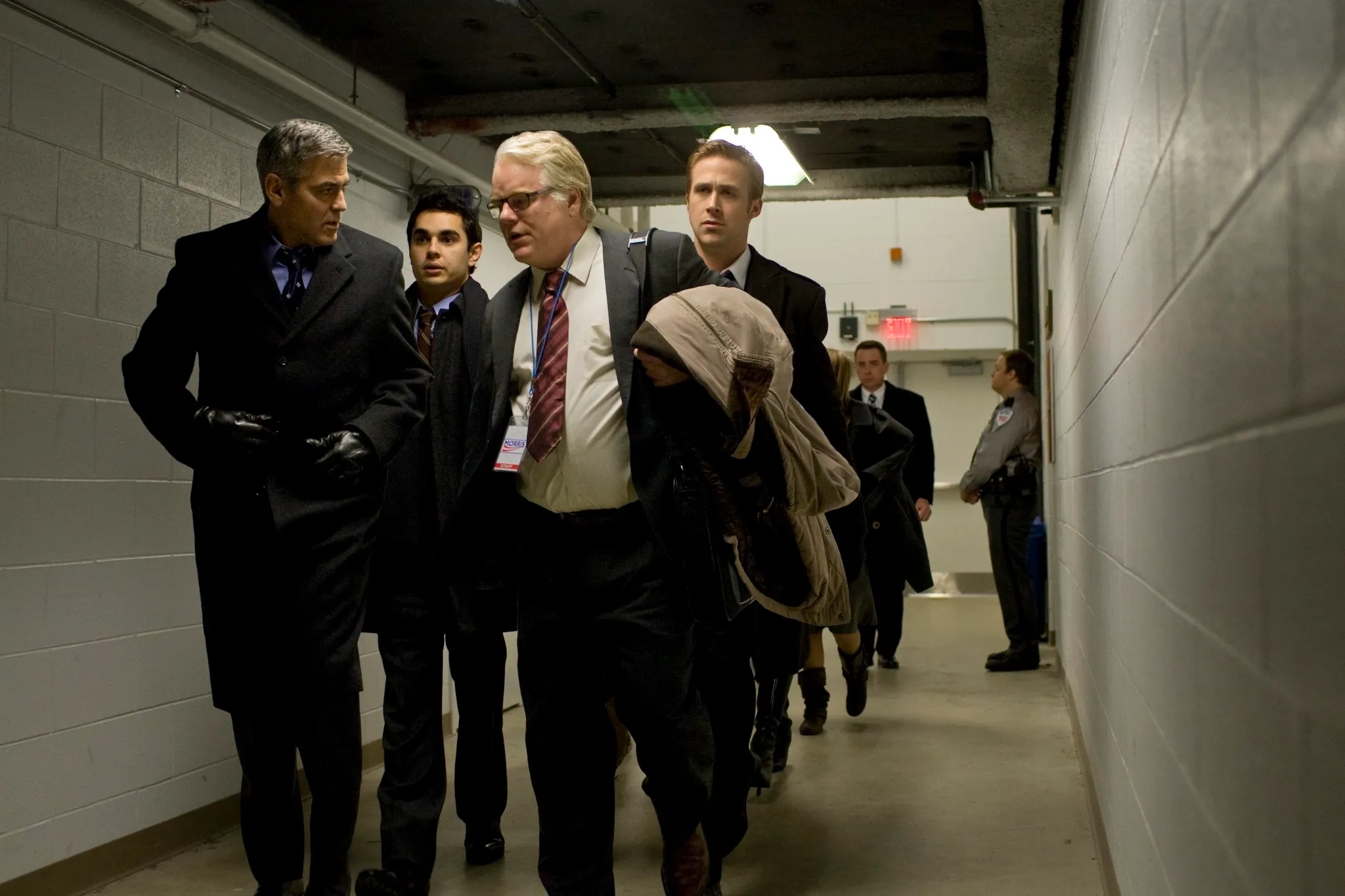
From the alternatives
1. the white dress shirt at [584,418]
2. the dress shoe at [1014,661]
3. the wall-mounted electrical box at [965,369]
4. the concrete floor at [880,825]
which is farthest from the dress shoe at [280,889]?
the wall-mounted electrical box at [965,369]

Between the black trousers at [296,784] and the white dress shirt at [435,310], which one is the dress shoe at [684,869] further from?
the white dress shirt at [435,310]

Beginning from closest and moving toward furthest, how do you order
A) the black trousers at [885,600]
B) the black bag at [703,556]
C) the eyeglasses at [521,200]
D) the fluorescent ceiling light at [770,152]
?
the black bag at [703,556], the eyeglasses at [521,200], the fluorescent ceiling light at [770,152], the black trousers at [885,600]

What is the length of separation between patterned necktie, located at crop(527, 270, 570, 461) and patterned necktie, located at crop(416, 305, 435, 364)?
715 millimetres

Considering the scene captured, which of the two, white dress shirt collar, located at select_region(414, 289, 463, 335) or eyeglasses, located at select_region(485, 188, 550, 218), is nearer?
eyeglasses, located at select_region(485, 188, 550, 218)

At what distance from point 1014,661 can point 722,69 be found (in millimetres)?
3567

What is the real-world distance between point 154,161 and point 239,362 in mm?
1008

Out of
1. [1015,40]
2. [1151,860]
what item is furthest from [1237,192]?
[1015,40]

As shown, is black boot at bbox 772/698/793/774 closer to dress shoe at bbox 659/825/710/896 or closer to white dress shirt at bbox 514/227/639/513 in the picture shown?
dress shoe at bbox 659/825/710/896

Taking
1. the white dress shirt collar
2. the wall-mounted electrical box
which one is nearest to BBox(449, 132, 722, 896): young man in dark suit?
the white dress shirt collar

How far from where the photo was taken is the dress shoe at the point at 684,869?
241cm

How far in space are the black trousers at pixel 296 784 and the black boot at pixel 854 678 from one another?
2.24m

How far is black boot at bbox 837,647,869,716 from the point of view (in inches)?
177

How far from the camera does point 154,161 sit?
3301 mm

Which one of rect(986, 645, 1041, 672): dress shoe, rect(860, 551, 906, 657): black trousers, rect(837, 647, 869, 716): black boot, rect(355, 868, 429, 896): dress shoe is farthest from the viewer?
rect(986, 645, 1041, 672): dress shoe
